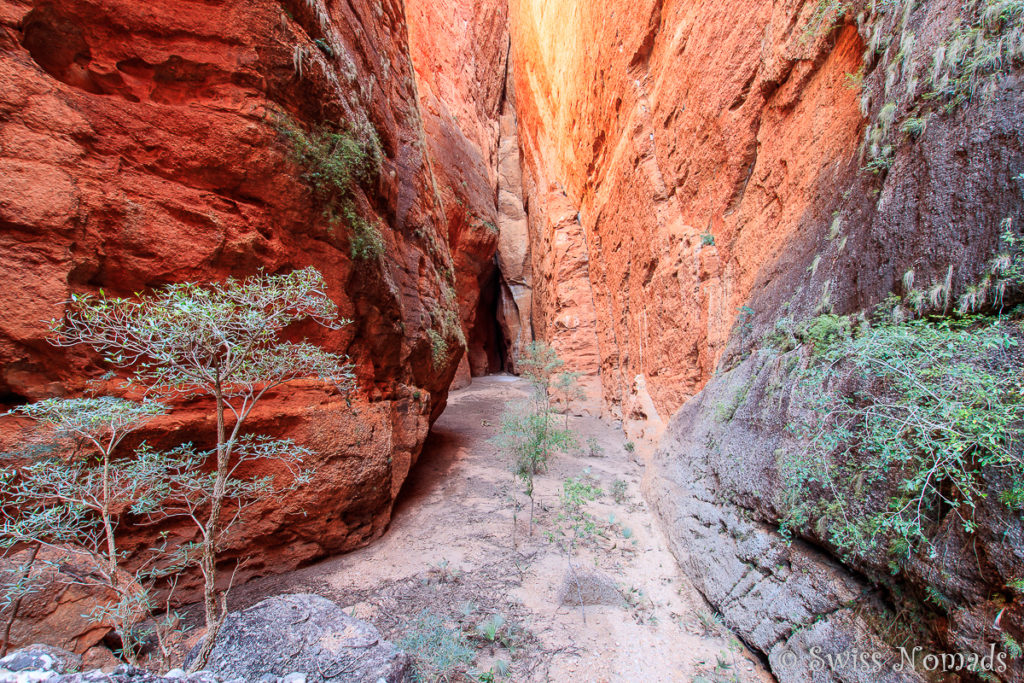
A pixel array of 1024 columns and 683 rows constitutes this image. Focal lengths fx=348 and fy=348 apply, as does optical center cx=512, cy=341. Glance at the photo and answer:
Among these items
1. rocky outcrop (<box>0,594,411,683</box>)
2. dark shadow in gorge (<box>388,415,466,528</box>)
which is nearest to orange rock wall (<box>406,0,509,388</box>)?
dark shadow in gorge (<box>388,415,466,528</box>)

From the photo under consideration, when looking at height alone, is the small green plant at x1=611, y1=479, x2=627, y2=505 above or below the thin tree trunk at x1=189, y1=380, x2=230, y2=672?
below

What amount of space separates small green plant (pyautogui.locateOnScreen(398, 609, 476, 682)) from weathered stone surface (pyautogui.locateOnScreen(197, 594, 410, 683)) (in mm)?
478

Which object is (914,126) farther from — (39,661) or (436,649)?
(39,661)

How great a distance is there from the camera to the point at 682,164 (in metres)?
7.52

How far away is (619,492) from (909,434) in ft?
16.0

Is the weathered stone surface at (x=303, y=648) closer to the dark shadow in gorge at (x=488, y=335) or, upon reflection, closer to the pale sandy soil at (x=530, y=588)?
the pale sandy soil at (x=530, y=588)

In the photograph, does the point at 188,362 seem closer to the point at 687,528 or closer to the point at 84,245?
the point at 84,245

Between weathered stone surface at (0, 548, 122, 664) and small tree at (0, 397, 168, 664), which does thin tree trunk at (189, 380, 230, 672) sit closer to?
small tree at (0, 397, 168, 664)

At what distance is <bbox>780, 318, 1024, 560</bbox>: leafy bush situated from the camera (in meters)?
2.05

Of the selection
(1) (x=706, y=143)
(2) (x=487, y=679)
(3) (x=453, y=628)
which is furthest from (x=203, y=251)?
(1) (x=706, y=143)

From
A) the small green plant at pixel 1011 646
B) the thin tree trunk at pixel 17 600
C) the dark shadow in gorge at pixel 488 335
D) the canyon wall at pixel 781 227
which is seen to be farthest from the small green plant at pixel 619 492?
the dark shadow in gorge at pixel 488 335

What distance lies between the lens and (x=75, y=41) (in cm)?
345

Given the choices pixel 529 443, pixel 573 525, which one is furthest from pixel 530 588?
pixel 529 443

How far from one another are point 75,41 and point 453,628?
7158 mm
